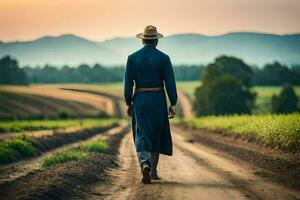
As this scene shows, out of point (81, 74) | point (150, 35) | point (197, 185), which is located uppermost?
point (150, 35)

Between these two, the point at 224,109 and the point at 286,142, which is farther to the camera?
the point at 224,109

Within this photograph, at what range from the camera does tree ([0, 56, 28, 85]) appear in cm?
10338

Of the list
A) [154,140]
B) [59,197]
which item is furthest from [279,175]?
[59,197]

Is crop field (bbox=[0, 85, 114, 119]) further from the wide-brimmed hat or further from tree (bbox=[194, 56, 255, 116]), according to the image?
the wide-brimmed hat

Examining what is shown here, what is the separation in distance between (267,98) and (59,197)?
3523 inches

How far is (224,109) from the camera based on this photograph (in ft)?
261

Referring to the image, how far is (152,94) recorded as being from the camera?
1233 cm

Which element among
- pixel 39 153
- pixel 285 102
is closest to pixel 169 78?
pixel 39 153

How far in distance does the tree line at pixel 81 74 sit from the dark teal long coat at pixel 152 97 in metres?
83.7

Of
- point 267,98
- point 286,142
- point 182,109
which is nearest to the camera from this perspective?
point 286,142

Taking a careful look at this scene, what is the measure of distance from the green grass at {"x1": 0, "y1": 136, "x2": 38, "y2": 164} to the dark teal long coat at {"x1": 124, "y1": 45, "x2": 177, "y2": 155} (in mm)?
8825

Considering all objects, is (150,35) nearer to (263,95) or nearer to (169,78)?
(169,78)

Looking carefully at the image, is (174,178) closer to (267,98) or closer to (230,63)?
(230,63)

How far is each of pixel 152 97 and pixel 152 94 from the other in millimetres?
68
